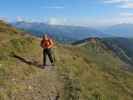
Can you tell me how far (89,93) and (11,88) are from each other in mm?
7569

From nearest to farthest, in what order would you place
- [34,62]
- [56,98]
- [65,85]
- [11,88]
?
[11,88]
[56,98]
[65,85]
[34,62]

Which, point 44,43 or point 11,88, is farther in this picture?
point 44,43

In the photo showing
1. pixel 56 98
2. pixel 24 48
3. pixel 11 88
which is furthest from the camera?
pixel 24 48

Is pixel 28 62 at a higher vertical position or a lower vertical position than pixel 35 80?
higher

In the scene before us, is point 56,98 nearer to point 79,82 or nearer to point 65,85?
point 65,85

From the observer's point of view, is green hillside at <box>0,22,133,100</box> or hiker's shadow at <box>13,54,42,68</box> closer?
green hillside at <box>0,22,133,100</box>

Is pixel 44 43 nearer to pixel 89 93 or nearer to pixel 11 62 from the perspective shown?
pixel 11 62

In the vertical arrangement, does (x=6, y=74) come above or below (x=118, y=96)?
above

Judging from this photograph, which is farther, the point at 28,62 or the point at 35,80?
the point at 28,62

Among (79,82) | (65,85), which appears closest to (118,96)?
(79,82)

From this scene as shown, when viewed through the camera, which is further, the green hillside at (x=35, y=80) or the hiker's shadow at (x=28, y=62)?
the hiker's shadow at (x=28, y=62)

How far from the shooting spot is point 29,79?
874 inches

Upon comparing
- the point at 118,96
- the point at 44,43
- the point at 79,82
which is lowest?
the point at 118,96

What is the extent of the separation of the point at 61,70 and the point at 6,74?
7567mm
